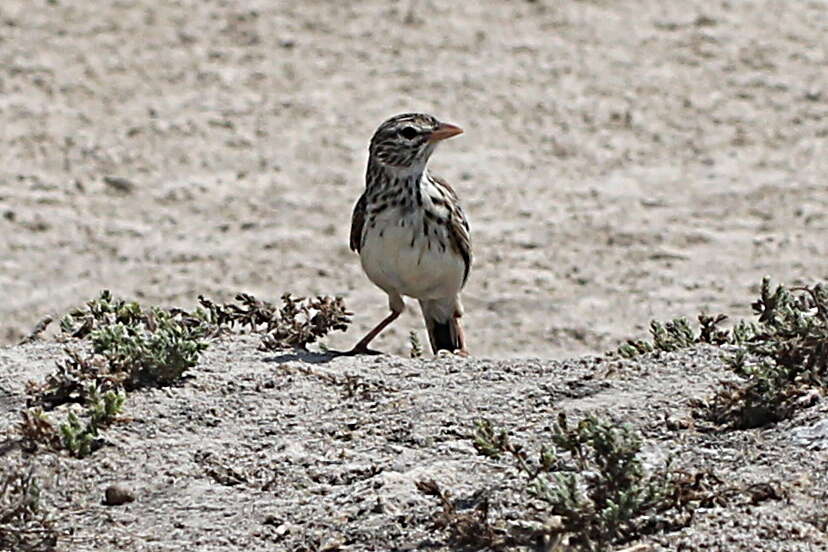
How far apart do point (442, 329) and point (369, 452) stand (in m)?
3.39

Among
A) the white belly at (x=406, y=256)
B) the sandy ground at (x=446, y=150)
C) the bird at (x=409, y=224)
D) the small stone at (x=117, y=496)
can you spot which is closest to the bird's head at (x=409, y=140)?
the bird at (x=409, y=224)

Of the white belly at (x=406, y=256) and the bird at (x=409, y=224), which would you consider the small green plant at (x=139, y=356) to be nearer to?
the bird at (x=409, y=224)

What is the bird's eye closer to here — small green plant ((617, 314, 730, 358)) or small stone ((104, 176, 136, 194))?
small green plant ((617, 314, 730, 358))

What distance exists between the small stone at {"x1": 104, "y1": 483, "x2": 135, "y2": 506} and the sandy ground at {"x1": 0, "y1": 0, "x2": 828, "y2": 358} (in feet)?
15.9

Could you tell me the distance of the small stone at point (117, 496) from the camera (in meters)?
5.54

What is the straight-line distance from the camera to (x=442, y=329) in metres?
A: 9.13

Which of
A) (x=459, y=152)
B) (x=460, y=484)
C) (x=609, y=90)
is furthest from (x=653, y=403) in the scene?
(x=609, y=90)

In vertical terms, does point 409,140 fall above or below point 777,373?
above

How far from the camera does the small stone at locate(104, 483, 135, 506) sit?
5535 millimetres

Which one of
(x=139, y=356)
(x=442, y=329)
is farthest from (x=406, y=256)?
(x=139, y=356)

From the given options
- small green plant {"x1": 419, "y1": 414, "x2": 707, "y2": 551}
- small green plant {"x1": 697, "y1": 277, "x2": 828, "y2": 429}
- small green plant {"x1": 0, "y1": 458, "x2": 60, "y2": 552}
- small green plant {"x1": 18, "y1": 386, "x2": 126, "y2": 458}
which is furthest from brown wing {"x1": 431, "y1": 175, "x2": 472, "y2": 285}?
small green plant {"x1": 0, "y1": 458, "x2": 60, "y2": 552}

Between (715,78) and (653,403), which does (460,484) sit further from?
(715,78)

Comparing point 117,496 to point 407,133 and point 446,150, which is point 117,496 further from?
point 446,150

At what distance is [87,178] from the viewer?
13.2m
